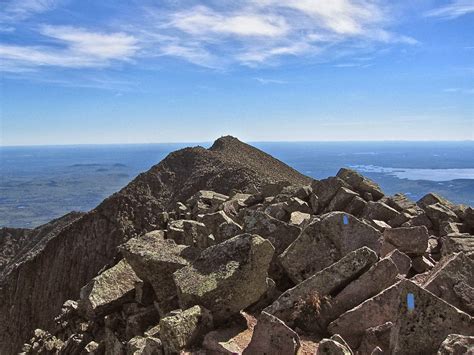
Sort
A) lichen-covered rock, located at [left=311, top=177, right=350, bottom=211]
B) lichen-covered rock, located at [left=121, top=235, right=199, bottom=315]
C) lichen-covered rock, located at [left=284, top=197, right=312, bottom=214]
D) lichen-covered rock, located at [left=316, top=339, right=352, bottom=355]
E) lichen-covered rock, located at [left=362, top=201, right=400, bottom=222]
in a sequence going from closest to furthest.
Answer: lichen-covered rock, located at [left=316, top=339, right=352, bottom=355], lichen-covered rock, located at [left=121, top=235, right=199, bottom=315], lichen-covered rock, located at [left=362, top=201, right=400, bottom=222], lichen-covered rock, located at [left=284, top=197, right=312, bottom=214], lichen-covered rock, located at [left=311, top=177, right=350, bottom=211]

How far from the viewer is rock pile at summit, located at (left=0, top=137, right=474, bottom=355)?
28.4 ft

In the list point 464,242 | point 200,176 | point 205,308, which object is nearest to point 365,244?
point 464,242

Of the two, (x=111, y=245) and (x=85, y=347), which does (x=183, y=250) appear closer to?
(x=85, y=347)

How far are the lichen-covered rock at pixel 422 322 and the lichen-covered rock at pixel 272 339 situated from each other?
2.14m

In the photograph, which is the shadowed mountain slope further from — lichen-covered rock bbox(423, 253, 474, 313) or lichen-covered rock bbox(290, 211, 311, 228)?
lichen-covered rock bbox(423, 253, 474, 313)

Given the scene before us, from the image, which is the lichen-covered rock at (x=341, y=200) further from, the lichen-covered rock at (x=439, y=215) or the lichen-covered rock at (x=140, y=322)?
the lichen-covered rock at (x=140, y=322)

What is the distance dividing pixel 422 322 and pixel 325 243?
216 inches

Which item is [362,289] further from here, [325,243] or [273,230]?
[273,230]

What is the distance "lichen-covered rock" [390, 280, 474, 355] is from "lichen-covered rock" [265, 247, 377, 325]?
319 cm

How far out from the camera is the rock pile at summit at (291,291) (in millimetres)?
8648

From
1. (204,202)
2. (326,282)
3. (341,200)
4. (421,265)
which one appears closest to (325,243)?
(326,282)

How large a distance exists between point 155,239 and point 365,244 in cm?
705

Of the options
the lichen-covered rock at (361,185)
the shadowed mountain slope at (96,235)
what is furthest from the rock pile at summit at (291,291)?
the shadowed mountain slope at (96,235)

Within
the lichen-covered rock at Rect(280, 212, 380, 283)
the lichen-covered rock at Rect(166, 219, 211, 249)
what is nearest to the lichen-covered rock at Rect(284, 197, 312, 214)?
the lichen-covered rock at Rect(166, 219, 211, 249)
